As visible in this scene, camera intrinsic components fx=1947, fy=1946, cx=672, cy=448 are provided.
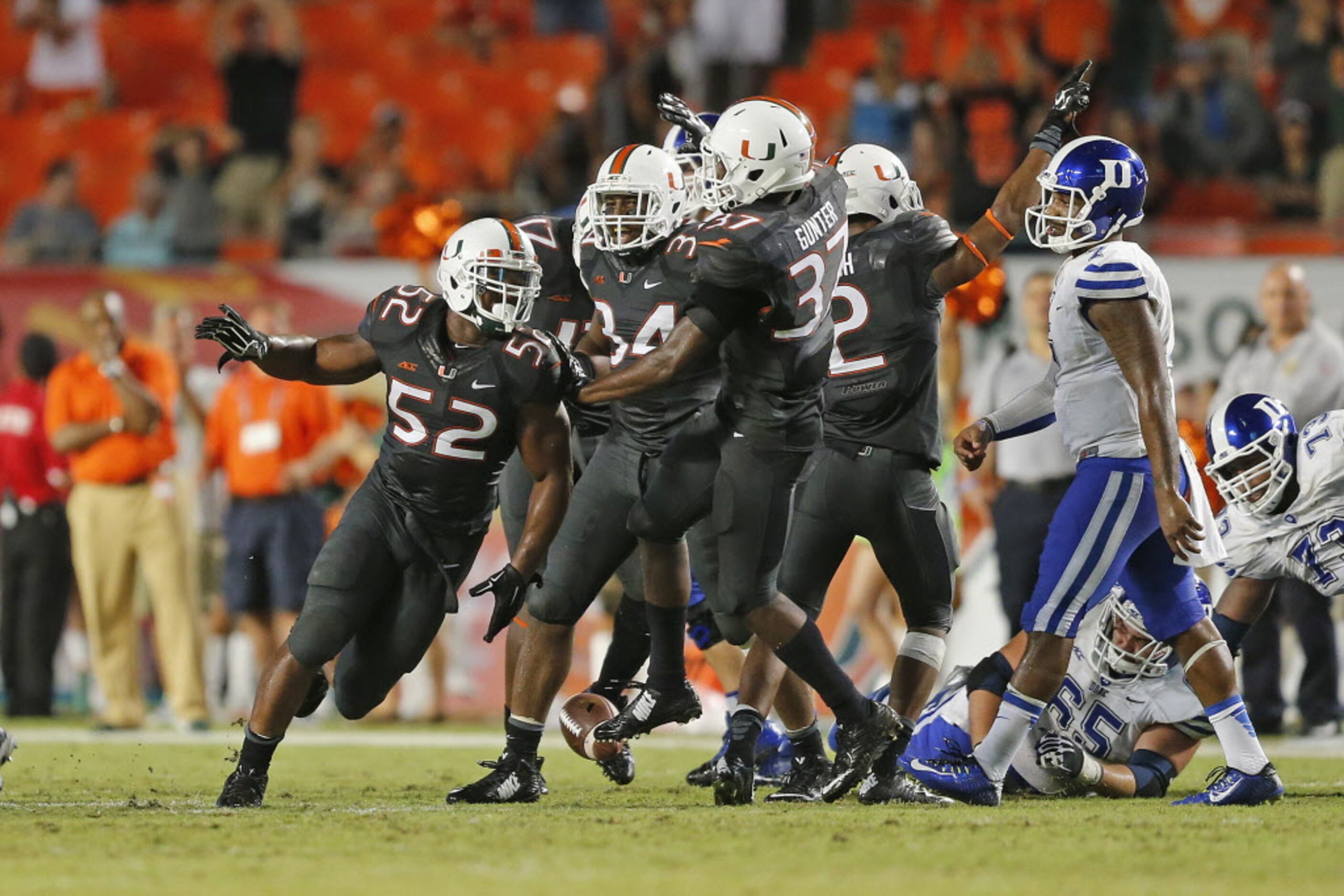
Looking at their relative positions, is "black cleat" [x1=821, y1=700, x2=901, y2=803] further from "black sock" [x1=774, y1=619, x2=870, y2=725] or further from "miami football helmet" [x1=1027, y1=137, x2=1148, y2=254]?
"miami football helmet" [x1=1027, y1=137, x2=1148, y2=254]

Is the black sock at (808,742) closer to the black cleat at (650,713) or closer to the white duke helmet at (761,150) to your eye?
the black cleat at (650,713)

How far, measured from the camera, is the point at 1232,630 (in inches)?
276

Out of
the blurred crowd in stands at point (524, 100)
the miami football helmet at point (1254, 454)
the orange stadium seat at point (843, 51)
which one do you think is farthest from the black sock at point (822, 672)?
the orange stadium seat at point (843, 51)

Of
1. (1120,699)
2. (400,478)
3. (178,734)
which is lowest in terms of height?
(178,734)

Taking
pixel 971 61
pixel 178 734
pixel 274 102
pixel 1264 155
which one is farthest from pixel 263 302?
pixel 1264 155

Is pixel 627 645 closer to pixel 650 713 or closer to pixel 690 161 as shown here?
pixel 650 713

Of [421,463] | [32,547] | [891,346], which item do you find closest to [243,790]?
[421,463]

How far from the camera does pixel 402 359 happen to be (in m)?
6.36

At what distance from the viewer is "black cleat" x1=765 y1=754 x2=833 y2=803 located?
651cm

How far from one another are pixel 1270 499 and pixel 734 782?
2.27 m

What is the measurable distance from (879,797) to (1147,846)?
1.35 m

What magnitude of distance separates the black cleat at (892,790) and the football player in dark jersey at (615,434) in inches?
36.6

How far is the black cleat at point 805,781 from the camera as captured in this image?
6.51m

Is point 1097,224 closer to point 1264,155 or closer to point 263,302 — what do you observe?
point 263,302
